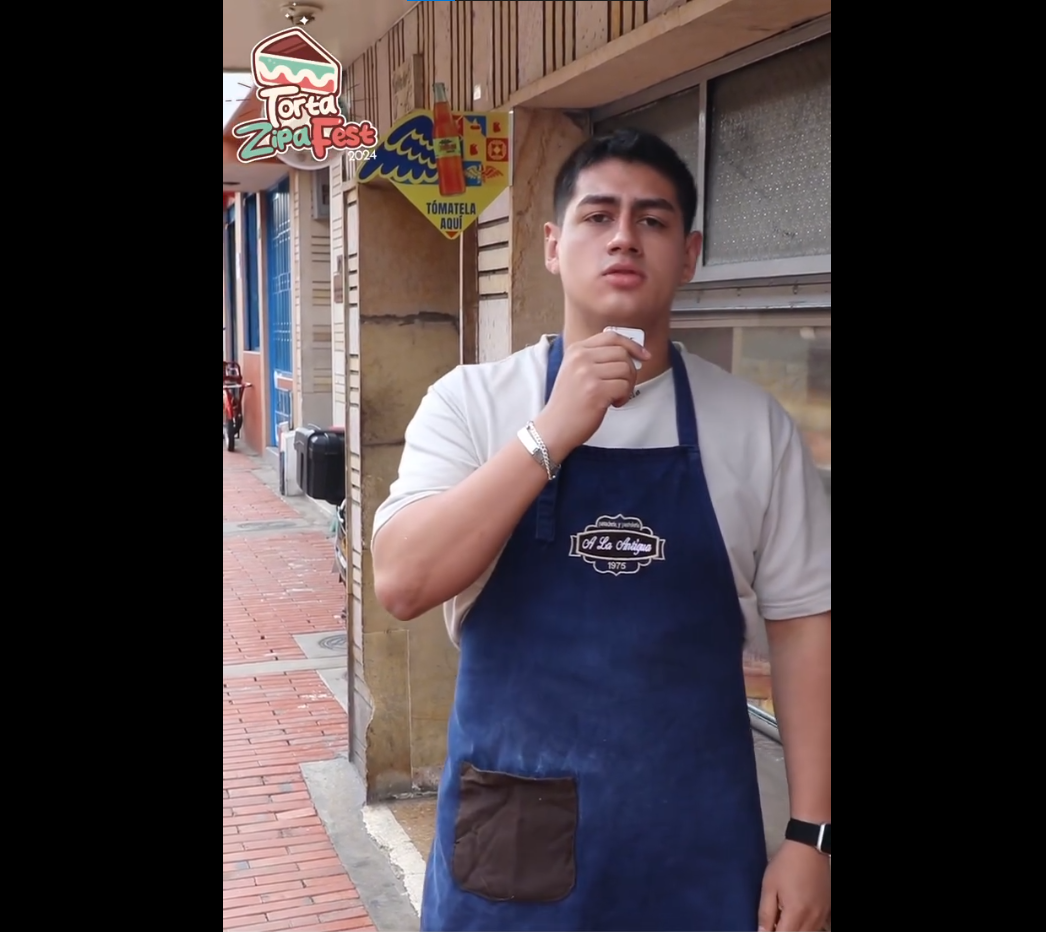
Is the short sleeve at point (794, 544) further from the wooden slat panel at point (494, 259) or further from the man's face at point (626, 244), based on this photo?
the wooden slat panel at point (494, 259)

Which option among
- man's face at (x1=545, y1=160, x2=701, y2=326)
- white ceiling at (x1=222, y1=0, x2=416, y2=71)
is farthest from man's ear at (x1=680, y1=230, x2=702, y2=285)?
white ceiling at (x1=222, y1=0, x2=416, y2=71)

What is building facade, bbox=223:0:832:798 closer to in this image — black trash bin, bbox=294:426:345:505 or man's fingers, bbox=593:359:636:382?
black trash bin, bbox=294:426:345:505

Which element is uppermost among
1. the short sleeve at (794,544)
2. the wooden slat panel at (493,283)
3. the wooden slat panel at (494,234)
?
the wooden slat panel at (494,234)

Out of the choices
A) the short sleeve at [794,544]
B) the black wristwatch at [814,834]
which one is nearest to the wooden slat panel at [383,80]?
the short sleeve at [794,544]

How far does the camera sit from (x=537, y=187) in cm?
255

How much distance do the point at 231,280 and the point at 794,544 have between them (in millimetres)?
1290

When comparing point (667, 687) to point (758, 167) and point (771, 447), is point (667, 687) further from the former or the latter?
point (758, 167)

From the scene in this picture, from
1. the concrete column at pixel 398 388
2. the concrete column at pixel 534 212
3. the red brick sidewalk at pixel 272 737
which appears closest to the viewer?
the red brick sidewalk at pixel 272 737

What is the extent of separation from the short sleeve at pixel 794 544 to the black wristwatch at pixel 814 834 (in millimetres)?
321

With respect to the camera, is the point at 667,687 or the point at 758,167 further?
the point at 758,167

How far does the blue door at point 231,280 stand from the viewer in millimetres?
2212
